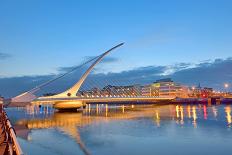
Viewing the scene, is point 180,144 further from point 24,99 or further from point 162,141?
point 24,99

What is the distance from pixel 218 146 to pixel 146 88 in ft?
420

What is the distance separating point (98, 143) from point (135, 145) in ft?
7.83

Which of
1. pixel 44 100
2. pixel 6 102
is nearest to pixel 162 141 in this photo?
pixel 44 100

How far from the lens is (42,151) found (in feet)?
54.4

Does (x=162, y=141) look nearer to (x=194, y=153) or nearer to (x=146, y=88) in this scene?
(x=194, y=153)

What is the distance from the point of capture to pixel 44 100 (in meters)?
52.5

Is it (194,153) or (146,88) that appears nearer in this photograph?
(194,153)

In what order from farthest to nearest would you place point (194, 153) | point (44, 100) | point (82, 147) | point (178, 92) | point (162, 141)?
point (178, 92)
point (44, 100)
point (162, 141)
point (82, 147)
point (194, 153)

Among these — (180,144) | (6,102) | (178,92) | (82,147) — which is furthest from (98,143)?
(178,92)

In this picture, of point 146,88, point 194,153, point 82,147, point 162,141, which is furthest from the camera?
point 146,88

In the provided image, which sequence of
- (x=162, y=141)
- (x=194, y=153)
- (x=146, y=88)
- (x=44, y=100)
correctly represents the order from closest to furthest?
1. (x=194, y=153)
2. (x=162, y=141)
3. (x=44, y=100)
4. (x=146, y=88)

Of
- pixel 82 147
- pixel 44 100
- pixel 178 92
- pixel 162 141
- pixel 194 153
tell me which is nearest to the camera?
pixel 194 153

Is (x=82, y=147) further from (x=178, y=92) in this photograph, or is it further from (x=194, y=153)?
(x=178, y=92)

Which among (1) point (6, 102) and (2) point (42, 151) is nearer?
(2) point (42, 151)
